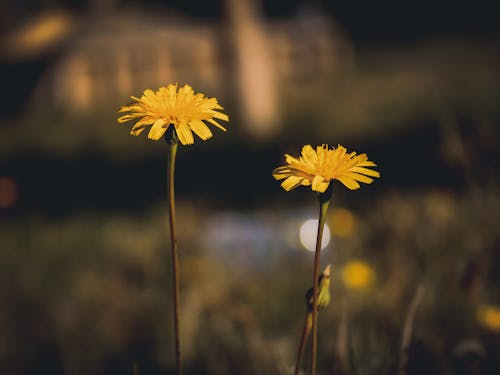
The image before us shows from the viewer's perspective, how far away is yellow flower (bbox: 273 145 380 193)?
577 millimetres

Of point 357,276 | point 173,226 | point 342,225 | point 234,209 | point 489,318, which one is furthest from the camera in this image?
point 234,209

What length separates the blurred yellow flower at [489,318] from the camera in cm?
122

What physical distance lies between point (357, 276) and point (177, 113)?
3.86 ft

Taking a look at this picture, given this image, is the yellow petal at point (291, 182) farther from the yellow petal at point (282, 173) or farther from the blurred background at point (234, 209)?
the blurred background at point (234, 209)

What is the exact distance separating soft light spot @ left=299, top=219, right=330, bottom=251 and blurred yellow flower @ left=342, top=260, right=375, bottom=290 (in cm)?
33

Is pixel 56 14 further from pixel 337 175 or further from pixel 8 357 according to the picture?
pixel 337 175

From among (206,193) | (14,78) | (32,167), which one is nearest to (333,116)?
(206,193)

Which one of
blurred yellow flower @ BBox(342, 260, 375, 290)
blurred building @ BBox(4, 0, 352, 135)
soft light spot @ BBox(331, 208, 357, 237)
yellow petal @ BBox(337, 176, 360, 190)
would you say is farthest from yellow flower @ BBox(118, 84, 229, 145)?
blurred building @ BBox(4, 0, 352, 135)

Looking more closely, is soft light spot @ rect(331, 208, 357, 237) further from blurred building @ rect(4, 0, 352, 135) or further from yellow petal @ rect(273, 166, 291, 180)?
blurred building @ rect(4, 0, 352, 135)

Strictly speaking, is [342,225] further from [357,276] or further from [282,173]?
[282,173]

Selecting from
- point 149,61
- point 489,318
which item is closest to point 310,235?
point 489,318

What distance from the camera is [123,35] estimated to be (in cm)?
574

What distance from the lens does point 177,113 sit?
2.02 ft

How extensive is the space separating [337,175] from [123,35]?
219 inches
